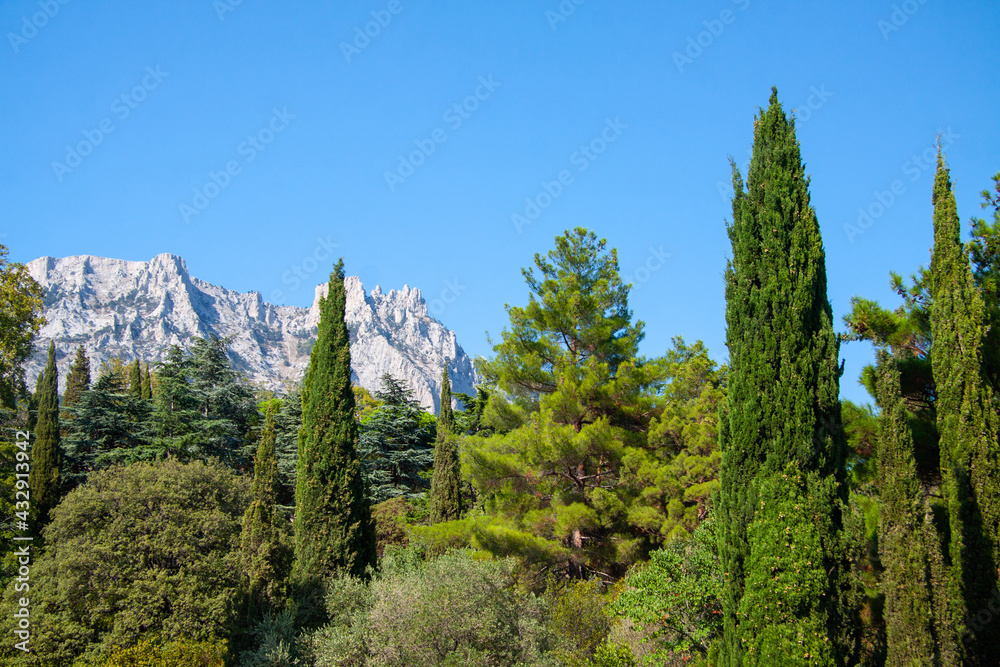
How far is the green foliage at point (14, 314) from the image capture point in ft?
50.6

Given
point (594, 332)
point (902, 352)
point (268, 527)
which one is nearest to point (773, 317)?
point (902, 352)

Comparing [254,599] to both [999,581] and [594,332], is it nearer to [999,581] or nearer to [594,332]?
[594,332]

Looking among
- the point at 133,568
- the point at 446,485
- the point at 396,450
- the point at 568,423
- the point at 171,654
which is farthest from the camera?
the point at 396,450

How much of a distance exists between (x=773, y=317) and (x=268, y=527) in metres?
11.8

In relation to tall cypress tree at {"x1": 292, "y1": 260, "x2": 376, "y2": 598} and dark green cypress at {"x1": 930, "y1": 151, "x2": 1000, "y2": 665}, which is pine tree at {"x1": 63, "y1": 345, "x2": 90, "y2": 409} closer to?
tall cypress tree at {"x1": 292, "y1": 260, "x2": 376, "y2": 598}

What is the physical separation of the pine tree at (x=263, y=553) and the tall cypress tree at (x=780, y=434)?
33.7 ft

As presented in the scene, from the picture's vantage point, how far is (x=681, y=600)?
26.0 ft

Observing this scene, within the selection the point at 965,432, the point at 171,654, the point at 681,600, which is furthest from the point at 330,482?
the point at 965,432

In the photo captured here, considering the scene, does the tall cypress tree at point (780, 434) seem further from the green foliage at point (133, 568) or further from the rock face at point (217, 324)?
the rock face at point (217, 324)

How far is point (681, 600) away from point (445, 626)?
3163mm

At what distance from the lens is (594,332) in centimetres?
1586

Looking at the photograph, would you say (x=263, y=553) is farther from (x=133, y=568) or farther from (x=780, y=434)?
(x=780, y=434)

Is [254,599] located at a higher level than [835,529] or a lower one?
lower

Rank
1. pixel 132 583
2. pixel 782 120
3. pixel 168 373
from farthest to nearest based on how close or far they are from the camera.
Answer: pixel 168 373 < pixel 132 583 < pixel 782 120
